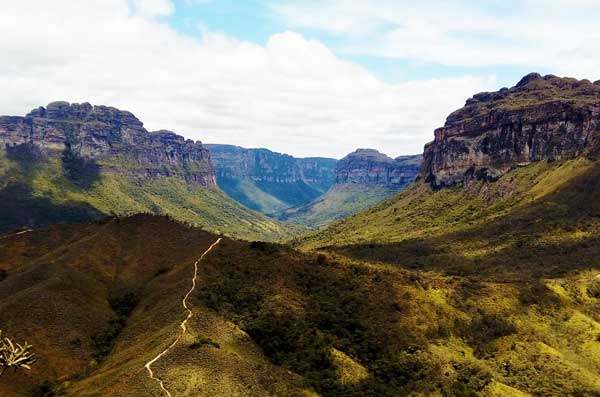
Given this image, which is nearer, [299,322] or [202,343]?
[202,343]

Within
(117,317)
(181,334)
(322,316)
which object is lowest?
(117,317)

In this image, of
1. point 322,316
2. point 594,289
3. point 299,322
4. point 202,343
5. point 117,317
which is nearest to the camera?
point 202,343

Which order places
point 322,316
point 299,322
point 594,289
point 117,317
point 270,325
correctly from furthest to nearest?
point 594,289 < point 117,317 < point 322,316 < point 299,322 < point 270,325

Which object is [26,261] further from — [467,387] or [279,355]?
[467,387]

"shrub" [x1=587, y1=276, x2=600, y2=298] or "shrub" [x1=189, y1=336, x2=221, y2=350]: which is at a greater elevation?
"shrub" [x1=587, y1=276, x2=600, y2=298]

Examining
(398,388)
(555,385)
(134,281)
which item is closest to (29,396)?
(134,281)

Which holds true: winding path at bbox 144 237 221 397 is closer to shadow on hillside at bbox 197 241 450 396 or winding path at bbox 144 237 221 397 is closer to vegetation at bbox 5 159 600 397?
vegetation at bbox 5 159 600 397

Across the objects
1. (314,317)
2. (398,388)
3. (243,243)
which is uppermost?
(243,243)

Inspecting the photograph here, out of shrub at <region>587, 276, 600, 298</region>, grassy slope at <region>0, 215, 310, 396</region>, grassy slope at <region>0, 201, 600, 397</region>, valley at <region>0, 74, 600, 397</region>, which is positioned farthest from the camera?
shrub at <region>587, 276, 600, 298</region>

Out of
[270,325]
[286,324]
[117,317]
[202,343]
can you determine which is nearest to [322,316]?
[286,324]

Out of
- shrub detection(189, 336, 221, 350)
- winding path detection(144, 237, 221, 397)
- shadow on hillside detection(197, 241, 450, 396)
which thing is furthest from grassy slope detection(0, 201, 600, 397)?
winding path detection(144, 237, 221, 397)

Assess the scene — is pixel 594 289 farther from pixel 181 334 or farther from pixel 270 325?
pixel 181 334
